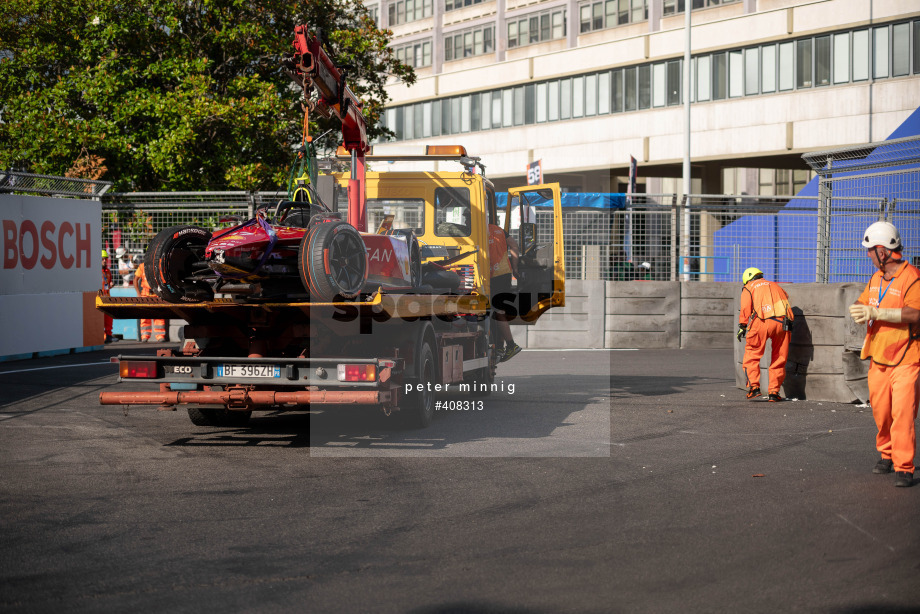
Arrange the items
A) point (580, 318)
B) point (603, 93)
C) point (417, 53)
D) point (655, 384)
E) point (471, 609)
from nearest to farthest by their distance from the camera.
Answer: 1. point (471, 609)
2. point (655, 384)
3. point (580, 318)
4. point (603, 93)
5. point (417, 53)

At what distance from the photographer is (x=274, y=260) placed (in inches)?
339

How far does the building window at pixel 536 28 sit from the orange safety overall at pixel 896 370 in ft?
149

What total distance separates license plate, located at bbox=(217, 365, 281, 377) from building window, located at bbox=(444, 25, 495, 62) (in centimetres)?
4885

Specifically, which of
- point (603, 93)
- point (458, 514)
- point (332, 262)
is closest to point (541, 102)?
point (603, 93)

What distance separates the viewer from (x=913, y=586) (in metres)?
4.76

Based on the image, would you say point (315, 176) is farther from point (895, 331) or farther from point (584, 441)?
point (895, 331)

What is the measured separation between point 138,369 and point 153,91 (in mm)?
16543

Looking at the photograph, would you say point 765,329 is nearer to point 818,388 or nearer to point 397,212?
point 818,388

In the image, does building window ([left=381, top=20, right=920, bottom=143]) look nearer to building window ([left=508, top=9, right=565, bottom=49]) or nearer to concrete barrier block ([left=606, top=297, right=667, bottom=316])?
building window ([left=508, top=9, right=565, bottom=49])

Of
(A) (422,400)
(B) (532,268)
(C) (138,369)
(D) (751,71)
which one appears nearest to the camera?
(C) (138,369)

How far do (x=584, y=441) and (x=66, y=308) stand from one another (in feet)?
41.1

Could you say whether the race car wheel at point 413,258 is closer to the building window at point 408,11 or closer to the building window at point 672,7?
the building window at point 672,7

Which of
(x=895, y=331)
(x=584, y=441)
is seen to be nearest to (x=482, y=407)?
(x=584, y=441)

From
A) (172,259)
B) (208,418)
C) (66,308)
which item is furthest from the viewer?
(66,308)
